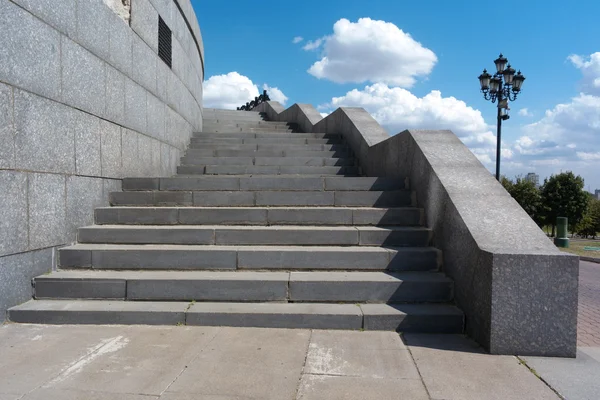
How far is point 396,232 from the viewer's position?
4848mm

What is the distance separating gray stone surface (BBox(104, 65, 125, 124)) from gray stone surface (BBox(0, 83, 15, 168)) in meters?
1.66

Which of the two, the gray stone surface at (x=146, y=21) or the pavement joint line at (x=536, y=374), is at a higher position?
the gray stone surface at (x=146, y=21)

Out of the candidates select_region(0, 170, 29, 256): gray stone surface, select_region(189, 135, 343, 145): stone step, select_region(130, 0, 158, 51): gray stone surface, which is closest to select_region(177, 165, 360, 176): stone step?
select_region(189, 135, 343, 145): stone step

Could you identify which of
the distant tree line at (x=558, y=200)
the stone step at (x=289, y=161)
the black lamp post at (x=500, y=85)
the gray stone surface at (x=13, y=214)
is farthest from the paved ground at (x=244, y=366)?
the distant tree line at (x=558, y=200)

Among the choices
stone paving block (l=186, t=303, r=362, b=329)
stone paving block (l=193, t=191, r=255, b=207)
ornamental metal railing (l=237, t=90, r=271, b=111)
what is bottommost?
stone paving block (l=186, t=303, r=362, b=329)

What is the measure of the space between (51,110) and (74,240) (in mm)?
1517

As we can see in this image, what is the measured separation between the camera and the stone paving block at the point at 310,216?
5215 mm

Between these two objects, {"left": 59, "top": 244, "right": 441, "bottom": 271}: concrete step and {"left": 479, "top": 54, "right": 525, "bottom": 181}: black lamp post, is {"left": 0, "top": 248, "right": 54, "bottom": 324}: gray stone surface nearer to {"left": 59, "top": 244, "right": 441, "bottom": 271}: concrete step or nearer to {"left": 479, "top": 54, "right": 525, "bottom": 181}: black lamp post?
{"left": 59, "top": 244, "right": 441, "bottom": 271}: concrete step

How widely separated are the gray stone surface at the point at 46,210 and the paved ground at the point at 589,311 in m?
Answer: 5.52

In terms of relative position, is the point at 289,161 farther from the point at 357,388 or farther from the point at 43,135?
the point at 357,388

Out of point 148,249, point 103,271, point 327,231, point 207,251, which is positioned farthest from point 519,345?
point 103,271

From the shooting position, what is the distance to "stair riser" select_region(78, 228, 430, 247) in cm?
484

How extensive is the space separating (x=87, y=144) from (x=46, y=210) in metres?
1.06

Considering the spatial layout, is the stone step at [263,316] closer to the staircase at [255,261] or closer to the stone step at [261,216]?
the staircase at [255,261]
